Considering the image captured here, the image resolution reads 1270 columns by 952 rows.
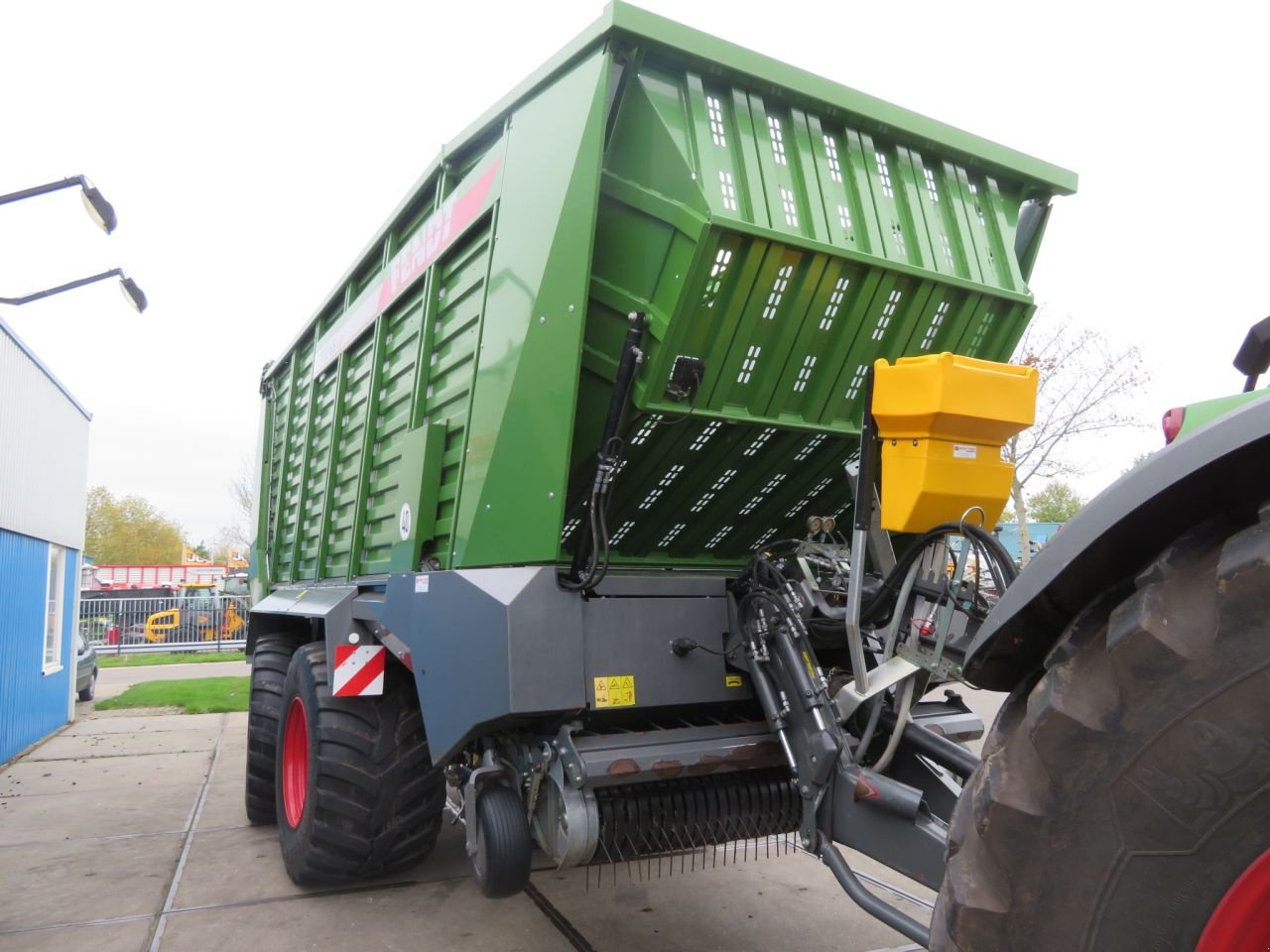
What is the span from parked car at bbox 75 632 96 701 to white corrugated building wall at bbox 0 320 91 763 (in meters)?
1.32

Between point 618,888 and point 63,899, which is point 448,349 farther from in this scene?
point 63,899

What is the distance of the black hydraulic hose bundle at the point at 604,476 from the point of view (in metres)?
3.06

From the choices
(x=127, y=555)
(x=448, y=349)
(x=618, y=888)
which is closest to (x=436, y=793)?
(x=618, y=888)

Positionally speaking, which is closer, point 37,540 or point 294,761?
point 294,761

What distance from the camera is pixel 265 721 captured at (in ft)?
19.0

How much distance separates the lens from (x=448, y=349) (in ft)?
13.1

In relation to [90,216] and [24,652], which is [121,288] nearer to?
[90,216]

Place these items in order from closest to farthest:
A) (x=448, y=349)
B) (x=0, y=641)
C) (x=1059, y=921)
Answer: (x=1059, y=921)
(x=448, y=349)
(x=0, y=641)

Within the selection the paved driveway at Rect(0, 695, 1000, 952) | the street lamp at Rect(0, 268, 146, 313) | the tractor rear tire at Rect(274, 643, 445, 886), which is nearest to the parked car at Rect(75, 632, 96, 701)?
the street lamp at Rect(0, 268, 146, 313)

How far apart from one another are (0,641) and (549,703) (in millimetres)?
8339

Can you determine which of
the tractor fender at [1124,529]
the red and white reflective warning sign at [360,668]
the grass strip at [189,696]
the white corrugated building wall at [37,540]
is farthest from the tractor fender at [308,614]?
the grass strip at [189,696]

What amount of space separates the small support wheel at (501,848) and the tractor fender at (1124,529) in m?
1.89

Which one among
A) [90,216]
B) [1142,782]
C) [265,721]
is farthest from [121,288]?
[1142,782]

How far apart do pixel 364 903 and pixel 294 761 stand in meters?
0.89
